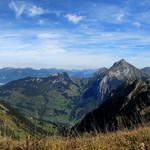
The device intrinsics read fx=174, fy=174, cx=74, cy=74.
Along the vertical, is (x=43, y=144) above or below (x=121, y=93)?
above

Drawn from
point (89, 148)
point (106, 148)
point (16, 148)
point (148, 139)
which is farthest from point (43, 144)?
point (148, 139)

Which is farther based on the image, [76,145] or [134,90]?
[134,90]

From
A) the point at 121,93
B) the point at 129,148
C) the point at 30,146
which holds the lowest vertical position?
the point at 121,93

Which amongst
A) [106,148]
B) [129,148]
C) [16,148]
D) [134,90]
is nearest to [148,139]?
[129,148]

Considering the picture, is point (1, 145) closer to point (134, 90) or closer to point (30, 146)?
point (30, 146)

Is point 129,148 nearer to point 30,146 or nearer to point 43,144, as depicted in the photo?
point 43,144

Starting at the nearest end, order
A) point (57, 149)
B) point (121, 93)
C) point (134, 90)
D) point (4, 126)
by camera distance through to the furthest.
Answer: point (57, 149)
point (4, 126)
point (134, 90)
point (121, 93)

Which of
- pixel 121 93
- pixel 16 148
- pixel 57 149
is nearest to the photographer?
pixel 57 149
